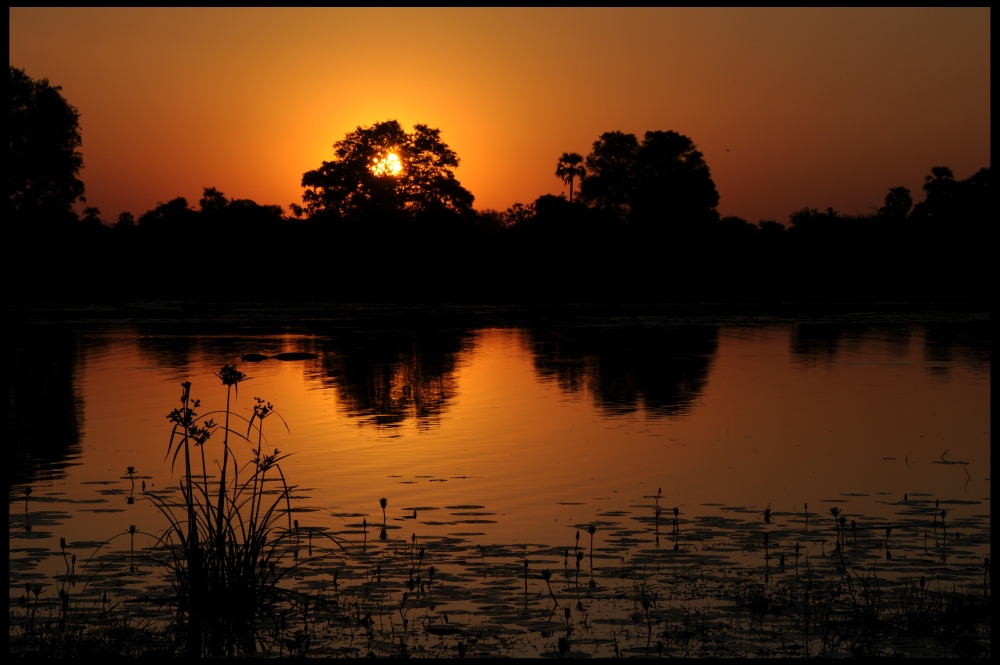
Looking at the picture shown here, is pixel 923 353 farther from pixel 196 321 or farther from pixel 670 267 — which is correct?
pixel 670 267

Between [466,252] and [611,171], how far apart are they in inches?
1383

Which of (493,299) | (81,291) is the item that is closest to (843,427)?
(493,299)

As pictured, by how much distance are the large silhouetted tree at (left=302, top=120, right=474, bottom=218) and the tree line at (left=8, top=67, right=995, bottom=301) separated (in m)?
11.0

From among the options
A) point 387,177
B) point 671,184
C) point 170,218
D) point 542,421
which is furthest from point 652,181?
point 542,421

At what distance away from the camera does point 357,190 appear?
114000mm

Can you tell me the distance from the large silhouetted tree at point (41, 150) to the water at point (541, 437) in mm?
51516

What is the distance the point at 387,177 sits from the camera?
11212 centimetres

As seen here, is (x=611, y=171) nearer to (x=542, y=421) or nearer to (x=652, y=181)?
(x=652, y=181)

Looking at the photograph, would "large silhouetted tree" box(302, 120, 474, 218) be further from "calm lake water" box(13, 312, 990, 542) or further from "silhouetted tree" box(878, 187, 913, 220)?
"calm lake water" box(13, 312, 990, 542)

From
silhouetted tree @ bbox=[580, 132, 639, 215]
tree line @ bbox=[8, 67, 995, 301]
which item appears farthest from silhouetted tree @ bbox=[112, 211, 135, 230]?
silhouetted tree @ bbox=[580, 132, 639, 215]

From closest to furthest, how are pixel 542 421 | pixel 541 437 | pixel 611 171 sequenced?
pixel 541 437 < pixel 542 421 < pixel 611 171

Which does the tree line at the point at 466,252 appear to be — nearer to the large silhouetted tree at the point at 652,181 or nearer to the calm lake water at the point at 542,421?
the large silhouetted tree at the point at 652,181

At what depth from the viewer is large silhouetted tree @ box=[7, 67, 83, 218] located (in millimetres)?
84812

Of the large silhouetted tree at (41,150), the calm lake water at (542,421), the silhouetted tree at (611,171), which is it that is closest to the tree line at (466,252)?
the large silhouetted tree at (41,150)
